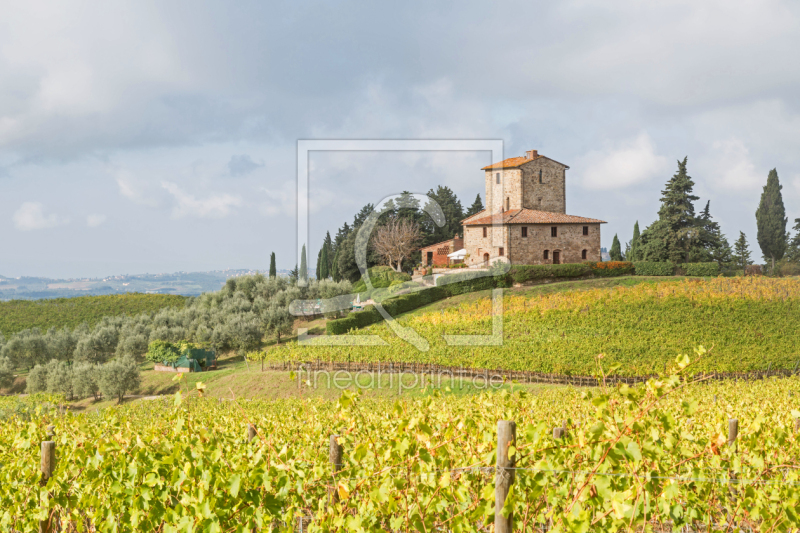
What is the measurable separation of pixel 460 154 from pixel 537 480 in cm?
2436

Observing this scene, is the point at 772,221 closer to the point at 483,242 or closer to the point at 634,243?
the point at 634,243

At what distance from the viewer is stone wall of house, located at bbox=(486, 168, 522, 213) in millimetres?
39156

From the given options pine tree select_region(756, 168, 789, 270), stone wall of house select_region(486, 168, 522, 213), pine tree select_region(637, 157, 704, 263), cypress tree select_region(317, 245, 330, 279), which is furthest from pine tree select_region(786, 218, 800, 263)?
cypress tree select_region(317, 245, 330, 279)

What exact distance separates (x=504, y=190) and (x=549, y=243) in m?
6.95

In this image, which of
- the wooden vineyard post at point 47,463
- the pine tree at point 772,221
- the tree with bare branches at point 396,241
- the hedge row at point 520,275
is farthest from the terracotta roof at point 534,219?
the wooden vineyard post at point 47,463

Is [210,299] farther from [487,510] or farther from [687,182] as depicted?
[687,182]

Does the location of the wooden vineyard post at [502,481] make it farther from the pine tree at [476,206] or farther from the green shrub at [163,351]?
the pine tree at [476,206]

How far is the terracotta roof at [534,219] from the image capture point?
3494 cm

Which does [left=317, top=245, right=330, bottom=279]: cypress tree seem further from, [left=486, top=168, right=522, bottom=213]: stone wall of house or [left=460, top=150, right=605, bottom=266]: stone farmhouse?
[left=486, top=168, right=522, bottom=213]: stone wall of house

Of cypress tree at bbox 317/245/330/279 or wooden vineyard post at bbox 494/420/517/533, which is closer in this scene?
wooden vineyard post at bbox 494/420/517/533

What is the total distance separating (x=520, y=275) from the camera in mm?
29641

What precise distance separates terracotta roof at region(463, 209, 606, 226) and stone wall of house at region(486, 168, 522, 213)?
2546mm

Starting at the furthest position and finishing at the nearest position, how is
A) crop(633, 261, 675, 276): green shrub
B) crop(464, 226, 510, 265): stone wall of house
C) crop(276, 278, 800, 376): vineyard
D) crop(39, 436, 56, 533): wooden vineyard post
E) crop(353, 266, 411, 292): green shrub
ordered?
crop(353, 266, 411, 292): green shrub
crop(464, 226, 510, 265): stone wall of house
crop(633, 261, 675, 276): green shrub
crop(276, 278, 800, 376): vineyard
crop(39, 436, 56, 533): wooden vineyard post

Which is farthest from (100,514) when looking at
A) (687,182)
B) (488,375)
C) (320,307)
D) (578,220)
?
(687,182)
